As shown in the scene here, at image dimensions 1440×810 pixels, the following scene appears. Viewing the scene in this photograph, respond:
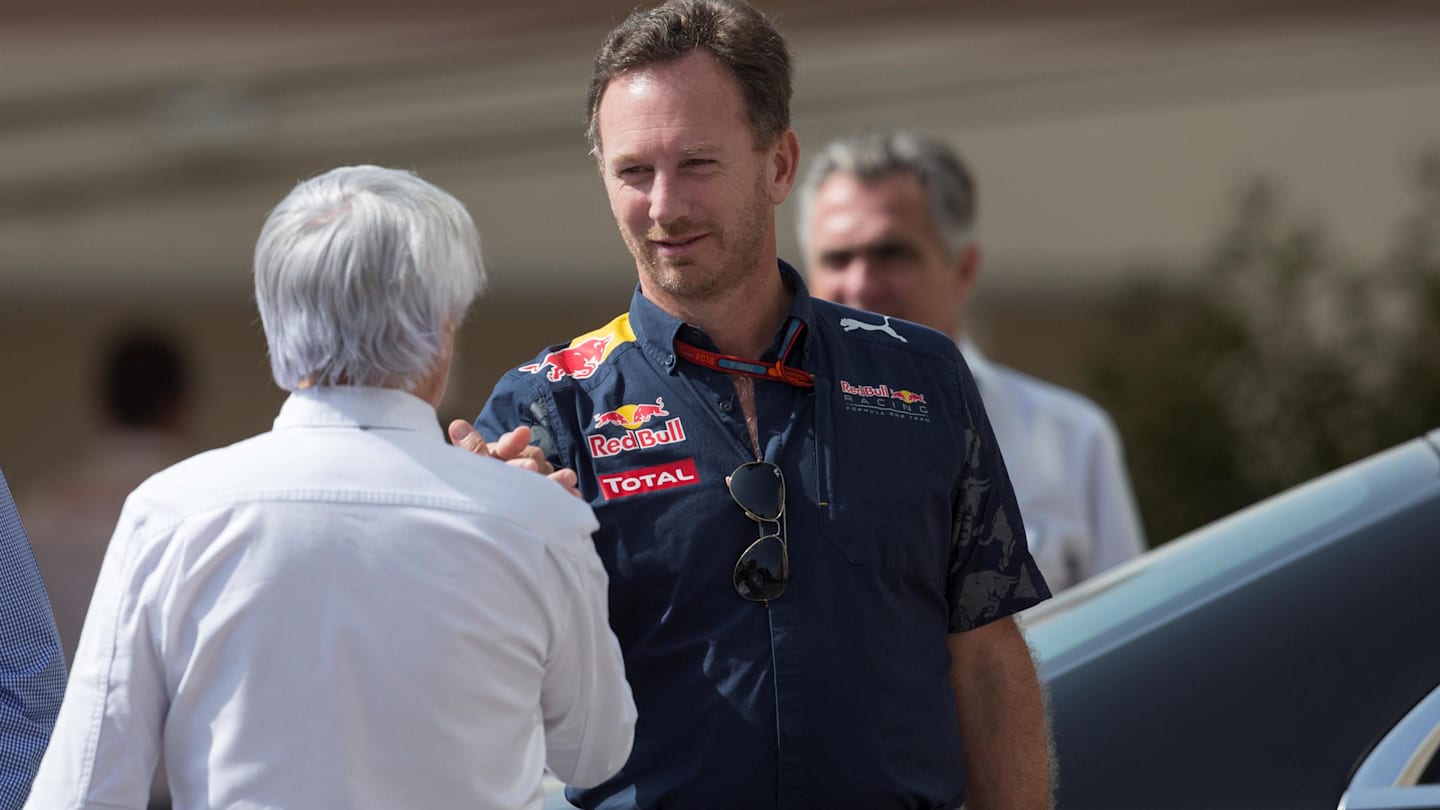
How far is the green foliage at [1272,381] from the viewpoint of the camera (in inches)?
260

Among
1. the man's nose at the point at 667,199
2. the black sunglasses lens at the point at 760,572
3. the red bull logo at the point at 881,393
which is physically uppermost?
the man's nose at the point at 667,199

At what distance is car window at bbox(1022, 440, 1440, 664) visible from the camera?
2418mm

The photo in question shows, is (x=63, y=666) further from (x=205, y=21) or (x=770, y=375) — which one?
(x=205, y=21)

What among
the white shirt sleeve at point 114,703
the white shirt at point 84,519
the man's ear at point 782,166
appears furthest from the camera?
Answer: the white shirt at point 84,519

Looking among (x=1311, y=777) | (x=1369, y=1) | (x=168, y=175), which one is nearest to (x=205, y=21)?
(x=168, y=175)

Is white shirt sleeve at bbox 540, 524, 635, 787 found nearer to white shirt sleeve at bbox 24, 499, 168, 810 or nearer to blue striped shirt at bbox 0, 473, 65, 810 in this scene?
white shirt sleeve at bbox 24, 499, 168, 810

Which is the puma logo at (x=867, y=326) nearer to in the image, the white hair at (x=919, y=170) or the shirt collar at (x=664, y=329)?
the shirt collar at (x=664, y=329)

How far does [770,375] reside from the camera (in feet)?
7.42

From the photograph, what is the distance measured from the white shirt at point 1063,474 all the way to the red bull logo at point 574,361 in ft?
5.71

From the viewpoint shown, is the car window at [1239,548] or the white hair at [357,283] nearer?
the white hair at [357,283]

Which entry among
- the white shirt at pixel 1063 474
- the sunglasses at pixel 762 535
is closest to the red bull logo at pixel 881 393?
the sunglasses at pixel 762 535

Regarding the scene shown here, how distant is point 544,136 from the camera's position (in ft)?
34.8

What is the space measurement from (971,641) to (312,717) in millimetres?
898

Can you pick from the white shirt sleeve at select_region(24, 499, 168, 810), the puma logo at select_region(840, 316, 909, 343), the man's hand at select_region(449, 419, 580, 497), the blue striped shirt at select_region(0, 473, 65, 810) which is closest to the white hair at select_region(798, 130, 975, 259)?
the puma logo at select_region(840, 316, 909, 343)
